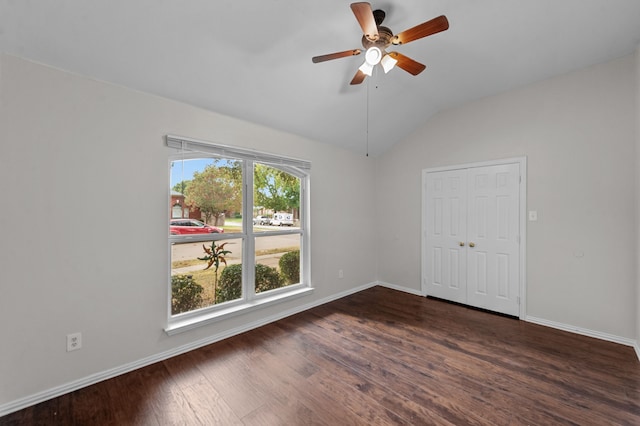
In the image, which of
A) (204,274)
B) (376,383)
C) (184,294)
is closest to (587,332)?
(376,383)

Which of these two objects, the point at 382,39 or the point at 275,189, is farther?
the point at 275,189

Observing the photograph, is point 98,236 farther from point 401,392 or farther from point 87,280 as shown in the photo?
point 401,392

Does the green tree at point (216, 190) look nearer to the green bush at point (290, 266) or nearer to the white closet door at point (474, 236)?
the green bush at point (290, 266)

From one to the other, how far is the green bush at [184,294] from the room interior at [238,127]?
170 millimetres

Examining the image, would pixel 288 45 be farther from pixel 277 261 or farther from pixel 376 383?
pixel 376 383

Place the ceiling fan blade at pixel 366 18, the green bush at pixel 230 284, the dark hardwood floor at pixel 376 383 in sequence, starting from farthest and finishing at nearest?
the green bush at pixel 230 284 < the dark hardwood floor at pixel 376 383 < the ceiling fan blade at pixel 366 18

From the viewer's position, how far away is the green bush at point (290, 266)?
3639mm

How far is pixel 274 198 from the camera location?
3.48m

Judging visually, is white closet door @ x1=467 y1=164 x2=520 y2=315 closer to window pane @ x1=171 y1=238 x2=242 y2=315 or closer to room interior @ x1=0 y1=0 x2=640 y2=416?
room interior @ x1=0 y1=0 x2=640 y2=416

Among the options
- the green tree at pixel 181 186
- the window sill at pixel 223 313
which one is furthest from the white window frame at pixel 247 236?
the green tree at pixel 181 186

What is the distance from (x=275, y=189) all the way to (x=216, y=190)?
79 cm

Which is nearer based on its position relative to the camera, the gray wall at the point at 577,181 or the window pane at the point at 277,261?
the gray wall at the point at 577,181

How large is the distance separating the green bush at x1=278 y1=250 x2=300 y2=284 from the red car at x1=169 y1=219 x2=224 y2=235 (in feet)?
3.48

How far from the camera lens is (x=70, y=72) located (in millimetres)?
2020
